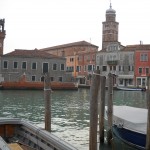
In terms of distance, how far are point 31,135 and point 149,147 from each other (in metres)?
2.48

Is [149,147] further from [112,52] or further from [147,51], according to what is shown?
[112,52]

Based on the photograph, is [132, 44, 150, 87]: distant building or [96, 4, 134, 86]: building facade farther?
[96, 4, 134, 86]: building facade

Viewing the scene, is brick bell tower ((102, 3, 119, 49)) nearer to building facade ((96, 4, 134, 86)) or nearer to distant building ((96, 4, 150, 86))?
building facade ((96, 4, 134, 86))

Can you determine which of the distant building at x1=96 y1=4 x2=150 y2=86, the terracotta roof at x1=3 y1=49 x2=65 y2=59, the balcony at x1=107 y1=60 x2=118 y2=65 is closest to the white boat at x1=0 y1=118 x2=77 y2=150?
the terracotta roof at x1=3 y1=49 x2=65 y2=59

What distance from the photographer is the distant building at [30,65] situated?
41.3 m

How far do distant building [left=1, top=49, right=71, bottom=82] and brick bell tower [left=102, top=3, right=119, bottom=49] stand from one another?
1971 centimetres

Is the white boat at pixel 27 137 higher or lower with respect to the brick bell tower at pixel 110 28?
lower

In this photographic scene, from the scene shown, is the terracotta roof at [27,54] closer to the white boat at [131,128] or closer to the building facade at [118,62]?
the building facade at [118,62]

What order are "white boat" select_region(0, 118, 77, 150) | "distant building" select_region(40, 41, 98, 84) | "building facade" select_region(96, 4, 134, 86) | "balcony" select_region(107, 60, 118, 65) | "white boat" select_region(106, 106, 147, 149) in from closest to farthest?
"white boat" select_region(0, 118, 77, 150) → "white boat" select_region(106, 106, 147, 149) → "building facade" select_region(96, 4, 134, 86) → "balcony" select_region(107, 60, 118, 65) → "distant building" select_region(40, 41, 98, 84)

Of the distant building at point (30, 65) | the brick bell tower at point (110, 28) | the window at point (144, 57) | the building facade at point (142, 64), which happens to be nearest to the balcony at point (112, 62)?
the building facade at point (142, 64)

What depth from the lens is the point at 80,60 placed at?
54.7 m

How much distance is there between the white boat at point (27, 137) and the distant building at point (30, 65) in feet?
114

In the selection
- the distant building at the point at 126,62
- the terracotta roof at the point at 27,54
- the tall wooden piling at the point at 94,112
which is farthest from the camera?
the distant building at the point at 126,62

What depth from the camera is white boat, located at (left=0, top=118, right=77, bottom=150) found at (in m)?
5.25
